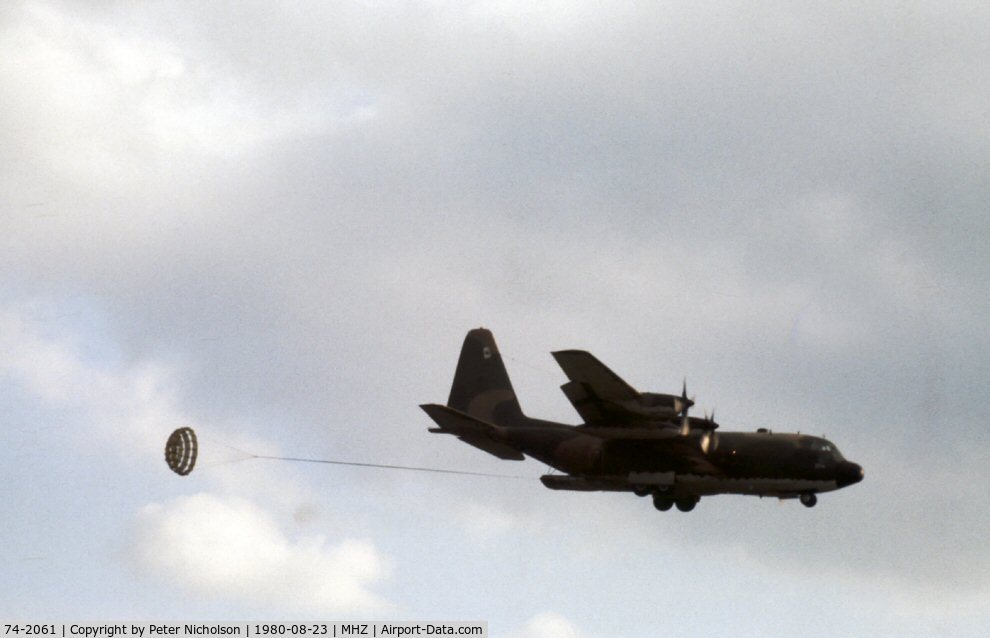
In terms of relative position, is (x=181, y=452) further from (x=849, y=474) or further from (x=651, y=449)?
(x=849, y=474)

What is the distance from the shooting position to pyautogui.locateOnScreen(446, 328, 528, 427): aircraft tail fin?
55.8 m

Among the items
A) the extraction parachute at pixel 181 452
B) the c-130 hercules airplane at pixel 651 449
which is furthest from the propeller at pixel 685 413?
the extraction parachute at pixel 181 452

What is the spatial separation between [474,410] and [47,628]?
21384 millimetres

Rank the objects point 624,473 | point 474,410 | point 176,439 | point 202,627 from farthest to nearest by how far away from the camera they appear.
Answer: point 474,410, point 624,473, point 176,439, point 202,627

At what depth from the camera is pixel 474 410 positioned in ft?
184

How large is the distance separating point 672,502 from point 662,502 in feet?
1.72

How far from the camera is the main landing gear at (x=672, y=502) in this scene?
50438 mm

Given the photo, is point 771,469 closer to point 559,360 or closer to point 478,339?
point 559,360

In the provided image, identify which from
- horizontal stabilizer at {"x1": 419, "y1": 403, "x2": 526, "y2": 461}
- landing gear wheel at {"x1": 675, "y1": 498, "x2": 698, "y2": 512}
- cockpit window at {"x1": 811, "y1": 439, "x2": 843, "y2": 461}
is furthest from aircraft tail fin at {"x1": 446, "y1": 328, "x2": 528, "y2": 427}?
cockpit window at {"x1": 811, "y1": 439, "x2": 843, "y2": 461}

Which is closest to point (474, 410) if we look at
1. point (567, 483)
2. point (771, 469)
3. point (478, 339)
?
point (478, 339)

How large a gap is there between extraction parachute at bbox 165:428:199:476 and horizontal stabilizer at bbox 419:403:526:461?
950cm

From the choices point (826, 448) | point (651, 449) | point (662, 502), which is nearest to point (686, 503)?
point (662, 502)

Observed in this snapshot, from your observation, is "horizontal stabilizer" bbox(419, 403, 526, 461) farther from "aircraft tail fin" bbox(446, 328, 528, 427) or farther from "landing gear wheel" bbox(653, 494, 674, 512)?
"landing gear wheel" bbox(653, 494, 674, 512)

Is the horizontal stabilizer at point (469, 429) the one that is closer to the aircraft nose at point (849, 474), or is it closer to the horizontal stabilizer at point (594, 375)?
the horizontal stabilizer at point (594, 375)
